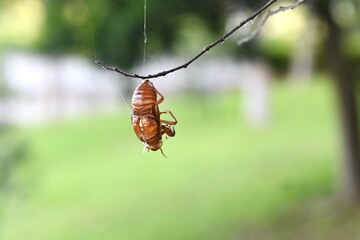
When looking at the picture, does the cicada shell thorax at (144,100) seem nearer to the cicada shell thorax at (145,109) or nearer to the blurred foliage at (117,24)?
the cicada shell thorax at (145,109)

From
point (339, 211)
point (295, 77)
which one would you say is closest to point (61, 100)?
point (295, 77)

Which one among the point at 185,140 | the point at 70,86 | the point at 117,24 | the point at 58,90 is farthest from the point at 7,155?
the point at 70,86

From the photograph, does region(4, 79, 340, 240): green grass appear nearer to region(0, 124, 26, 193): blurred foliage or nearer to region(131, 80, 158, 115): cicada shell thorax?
region(0, 124, 26, 193): blurred foliage

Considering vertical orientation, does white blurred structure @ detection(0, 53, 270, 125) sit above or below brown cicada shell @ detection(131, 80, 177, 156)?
above

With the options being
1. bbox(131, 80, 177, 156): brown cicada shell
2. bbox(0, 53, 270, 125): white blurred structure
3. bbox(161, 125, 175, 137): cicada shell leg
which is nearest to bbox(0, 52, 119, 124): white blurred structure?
bbox(0, 53, 270, 125): white blurred structure

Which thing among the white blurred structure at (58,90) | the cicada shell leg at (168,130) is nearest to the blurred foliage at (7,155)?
the cicada shell leg at (168,130)
